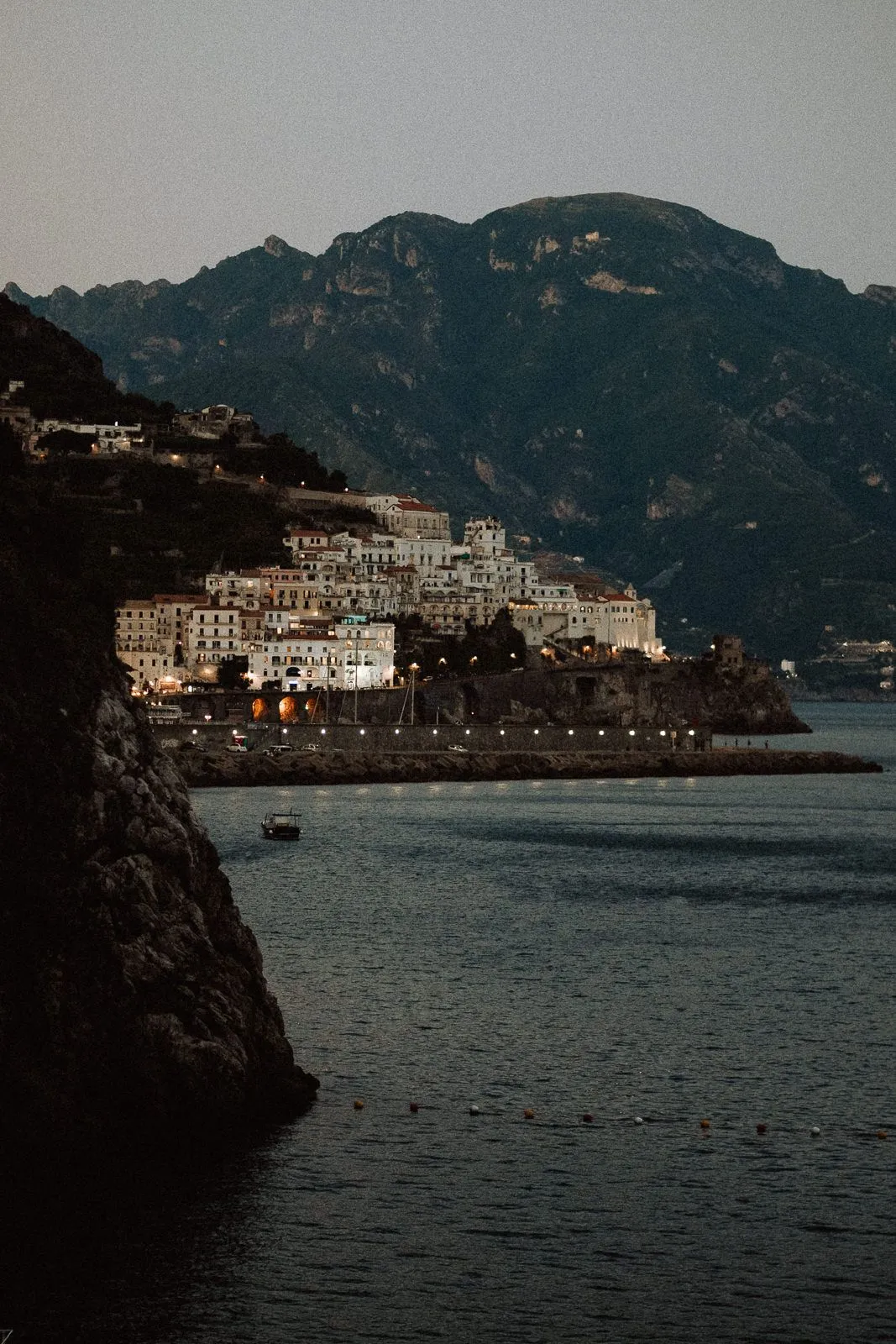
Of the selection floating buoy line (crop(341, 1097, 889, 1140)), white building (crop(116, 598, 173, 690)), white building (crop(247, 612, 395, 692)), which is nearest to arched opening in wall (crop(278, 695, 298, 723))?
white building (crop(247, 612, 395, 692))

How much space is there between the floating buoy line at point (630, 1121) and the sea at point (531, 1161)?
0.06 meters

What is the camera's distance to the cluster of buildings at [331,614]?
158 metres

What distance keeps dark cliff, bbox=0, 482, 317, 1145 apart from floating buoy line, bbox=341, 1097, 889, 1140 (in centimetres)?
225

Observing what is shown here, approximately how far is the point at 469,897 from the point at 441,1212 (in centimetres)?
3601

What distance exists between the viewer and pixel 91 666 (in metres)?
31.8

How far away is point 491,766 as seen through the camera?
132 metres

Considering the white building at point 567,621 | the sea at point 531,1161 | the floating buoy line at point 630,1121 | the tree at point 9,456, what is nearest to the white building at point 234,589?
the white building at point 567,621

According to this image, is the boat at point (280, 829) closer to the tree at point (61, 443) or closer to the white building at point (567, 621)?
the white building at point (567, 621)

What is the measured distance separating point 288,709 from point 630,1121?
4392 inches

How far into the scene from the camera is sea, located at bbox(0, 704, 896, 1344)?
979 inches

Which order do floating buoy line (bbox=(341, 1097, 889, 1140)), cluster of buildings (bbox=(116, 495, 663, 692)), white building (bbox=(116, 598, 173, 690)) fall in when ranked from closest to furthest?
floating buoy line (bbox=(341, 1097, 889, 1140)) → white building (bbox=(116, 598, 173, 690)) → cluster of buildings (bbox=(116, 495, 663, 692))

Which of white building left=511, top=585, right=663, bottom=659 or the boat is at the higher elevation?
white building left=511, top=585, right=663, bottom=659

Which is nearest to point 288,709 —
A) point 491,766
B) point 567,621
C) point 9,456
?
point 491,766

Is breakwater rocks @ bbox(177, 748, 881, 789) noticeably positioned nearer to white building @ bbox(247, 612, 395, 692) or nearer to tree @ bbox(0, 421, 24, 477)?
white building @ bbox(247, 612, 395, 692)
